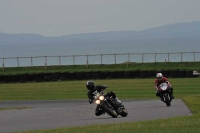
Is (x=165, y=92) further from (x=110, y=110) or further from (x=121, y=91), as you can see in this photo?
(x=121, y=91)

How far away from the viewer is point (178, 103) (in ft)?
96.0

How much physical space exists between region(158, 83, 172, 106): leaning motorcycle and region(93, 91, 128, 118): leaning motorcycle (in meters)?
5.77

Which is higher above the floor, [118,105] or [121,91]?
[118,105]

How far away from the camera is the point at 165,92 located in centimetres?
2855

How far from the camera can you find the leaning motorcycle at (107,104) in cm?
2142

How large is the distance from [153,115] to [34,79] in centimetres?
3701

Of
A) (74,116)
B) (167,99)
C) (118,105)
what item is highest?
(118,105)

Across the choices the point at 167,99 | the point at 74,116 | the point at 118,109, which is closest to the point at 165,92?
the point at 167,99

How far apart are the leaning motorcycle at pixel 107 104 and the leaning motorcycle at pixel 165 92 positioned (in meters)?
5.77

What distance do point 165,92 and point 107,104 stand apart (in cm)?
722

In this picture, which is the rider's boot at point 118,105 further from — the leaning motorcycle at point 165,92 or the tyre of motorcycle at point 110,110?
the leaning motorcycle at point 165,92

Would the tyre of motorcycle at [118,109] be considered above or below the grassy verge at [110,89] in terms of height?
above

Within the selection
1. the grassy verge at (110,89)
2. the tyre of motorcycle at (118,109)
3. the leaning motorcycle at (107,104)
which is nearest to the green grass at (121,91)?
the grassy verge at (110,89)

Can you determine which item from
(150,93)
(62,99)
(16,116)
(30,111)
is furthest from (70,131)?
(150,93)
